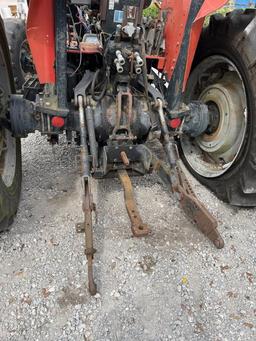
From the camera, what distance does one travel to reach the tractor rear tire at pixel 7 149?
2.02 meters

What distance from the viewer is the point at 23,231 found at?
208 centimetres

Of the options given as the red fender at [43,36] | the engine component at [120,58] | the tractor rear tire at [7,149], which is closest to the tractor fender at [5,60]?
the tractor rear tire at [7,149]

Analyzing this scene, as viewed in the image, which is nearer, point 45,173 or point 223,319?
point 223,319

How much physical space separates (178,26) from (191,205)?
1259 millimetres

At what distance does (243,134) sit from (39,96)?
1.42 m

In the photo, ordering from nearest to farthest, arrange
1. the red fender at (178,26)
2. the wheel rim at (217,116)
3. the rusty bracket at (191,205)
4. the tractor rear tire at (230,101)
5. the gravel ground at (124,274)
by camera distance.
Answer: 1. the gravel ground at (124,274)
2. the rusty bracket at (191,205)
3. the red fender at (178,26)
4. the tractor rear tire at (230,101)
5. the wheel rim at (217,116)

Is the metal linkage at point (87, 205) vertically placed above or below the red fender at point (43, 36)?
below

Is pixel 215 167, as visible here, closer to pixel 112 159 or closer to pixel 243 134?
pixel 243 134

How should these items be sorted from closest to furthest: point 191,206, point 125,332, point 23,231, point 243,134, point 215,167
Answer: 1. point 125,332
2. point 191,206
3. point 23,231
4. point 243,134
5. point 215,167

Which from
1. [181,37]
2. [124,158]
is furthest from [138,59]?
[124,158]

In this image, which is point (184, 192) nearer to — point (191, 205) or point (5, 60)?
point (191, 205)

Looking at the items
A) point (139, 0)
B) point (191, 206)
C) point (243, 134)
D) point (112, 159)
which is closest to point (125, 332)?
point (191, 206)

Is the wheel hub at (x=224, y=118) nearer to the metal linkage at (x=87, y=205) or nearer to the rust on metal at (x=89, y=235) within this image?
the metal linkage at (x=87, y=205)

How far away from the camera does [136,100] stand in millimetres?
2189
